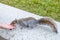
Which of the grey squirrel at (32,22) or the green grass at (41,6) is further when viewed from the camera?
the green grass at (41,6)

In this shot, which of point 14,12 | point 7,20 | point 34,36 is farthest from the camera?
point 14,12

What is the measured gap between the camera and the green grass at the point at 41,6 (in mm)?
3911

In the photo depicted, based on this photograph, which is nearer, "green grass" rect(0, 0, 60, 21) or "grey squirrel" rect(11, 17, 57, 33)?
"grey squirrel" rect(11, 17, 57, 33)

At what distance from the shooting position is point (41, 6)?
4191 millimetres

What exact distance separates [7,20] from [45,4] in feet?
7.23

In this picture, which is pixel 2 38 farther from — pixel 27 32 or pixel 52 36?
pixel 52 36

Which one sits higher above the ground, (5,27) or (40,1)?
(5,27)

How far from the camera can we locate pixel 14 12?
2.41 m

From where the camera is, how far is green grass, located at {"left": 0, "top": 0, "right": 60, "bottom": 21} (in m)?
3.91

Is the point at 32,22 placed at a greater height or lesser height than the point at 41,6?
greater

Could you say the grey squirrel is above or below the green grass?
above

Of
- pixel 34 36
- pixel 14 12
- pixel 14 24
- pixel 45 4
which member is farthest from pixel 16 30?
pixel 45 4

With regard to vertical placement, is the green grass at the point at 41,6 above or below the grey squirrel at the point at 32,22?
below

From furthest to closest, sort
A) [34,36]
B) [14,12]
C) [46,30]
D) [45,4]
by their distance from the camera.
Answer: [45,4] → [14,12] → [46,30] → [34,36]
